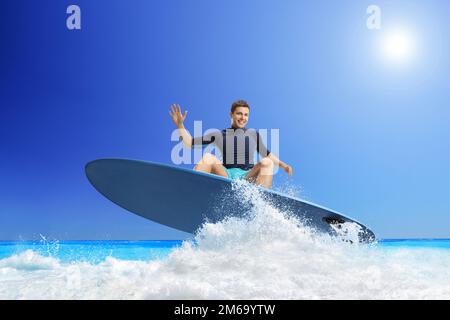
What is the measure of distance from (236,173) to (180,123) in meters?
0.64

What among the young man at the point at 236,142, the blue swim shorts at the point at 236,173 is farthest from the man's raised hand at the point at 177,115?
the blue swim shorts at the point at 236,173

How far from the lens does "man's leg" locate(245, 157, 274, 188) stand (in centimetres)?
341

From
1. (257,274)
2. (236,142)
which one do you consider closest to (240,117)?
(236,142)

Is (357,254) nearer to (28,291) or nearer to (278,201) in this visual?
(278,201)

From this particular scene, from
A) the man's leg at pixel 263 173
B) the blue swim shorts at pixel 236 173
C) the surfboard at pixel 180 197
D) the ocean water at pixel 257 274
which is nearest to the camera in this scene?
the ocean water at pixel 257 274

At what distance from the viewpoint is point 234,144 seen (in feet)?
12.0

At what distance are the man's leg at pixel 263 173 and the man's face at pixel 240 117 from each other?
403mm

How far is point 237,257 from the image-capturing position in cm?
255

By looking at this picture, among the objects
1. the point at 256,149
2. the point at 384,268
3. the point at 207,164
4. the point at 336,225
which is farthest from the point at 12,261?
the point at 384,268

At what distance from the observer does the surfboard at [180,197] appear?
10.3 ft

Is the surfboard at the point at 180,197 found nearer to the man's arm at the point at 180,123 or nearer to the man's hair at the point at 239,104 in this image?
the man's arm at the point at 180,123

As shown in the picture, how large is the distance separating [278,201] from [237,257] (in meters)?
0.74

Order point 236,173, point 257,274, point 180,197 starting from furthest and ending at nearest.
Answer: point 236,173 < point 180,197 < point 257,274

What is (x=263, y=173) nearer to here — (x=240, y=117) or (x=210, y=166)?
(x=210, y=166)
